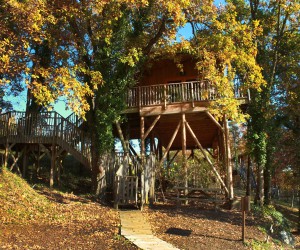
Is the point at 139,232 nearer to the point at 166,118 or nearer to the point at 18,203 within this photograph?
the point at 18,203

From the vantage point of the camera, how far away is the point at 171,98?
695 inches

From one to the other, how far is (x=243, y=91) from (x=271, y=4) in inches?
207

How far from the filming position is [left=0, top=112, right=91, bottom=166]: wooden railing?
17.1 meters

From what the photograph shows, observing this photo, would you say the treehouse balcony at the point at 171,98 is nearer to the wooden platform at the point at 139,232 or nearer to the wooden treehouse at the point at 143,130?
the wooden treehouse at the point at 143,130

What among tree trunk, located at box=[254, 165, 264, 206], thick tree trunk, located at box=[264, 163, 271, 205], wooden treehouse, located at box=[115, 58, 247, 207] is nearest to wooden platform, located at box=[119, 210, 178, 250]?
wooden treehouse, located at box=[115, 58, 247, 207]

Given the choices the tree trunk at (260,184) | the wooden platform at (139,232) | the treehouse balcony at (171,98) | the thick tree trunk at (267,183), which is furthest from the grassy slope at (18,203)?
the thick tree trunk at (267,183)

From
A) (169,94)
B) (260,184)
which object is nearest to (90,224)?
(169,94)

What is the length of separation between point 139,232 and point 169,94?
8876 millimetres

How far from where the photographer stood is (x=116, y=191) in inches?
565

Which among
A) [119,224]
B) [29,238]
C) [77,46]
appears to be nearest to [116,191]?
[119,224]

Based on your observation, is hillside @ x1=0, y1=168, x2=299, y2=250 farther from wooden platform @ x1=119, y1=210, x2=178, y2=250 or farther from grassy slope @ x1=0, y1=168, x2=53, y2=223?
wooden platform @ x1=119, y1=210, x2=178, y2=250

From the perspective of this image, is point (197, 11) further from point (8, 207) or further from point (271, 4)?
point (8, 207)

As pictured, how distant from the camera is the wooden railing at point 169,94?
1709cm

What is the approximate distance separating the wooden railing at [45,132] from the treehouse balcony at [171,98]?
9.36 ft
